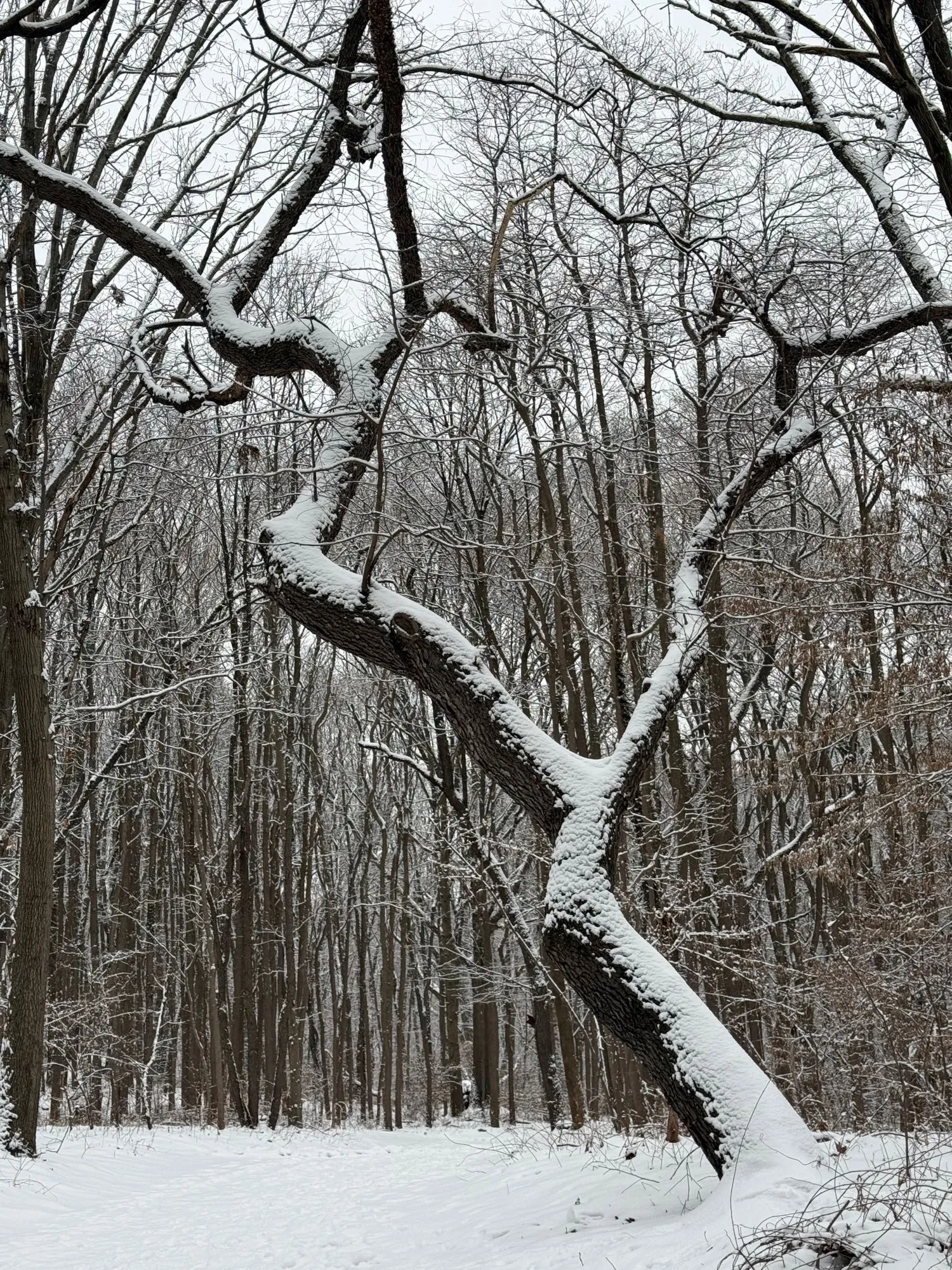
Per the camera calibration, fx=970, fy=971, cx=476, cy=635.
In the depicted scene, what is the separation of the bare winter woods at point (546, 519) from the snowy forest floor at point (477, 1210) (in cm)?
53

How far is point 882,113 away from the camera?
6.34m

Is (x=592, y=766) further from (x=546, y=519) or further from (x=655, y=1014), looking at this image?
(x=546, y=519)

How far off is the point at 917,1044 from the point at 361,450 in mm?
4876

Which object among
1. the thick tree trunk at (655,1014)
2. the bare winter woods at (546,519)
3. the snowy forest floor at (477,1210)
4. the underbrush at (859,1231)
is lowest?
the snowy forest floor at (477,1210)

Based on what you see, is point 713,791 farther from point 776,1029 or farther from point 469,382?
point 469,382

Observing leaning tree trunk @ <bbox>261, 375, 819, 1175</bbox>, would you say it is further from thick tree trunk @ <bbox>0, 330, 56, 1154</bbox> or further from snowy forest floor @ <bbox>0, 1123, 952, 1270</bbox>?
thick tree trunk @ <bbox>0, 330, 56, 1154</bbox>

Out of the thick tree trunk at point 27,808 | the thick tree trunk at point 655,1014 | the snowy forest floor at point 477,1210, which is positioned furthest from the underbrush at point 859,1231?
the thick tree trunk at point 27,808

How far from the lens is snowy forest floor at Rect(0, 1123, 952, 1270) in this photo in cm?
321

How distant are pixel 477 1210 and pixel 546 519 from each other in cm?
675

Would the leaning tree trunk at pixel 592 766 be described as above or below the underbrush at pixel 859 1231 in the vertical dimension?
above

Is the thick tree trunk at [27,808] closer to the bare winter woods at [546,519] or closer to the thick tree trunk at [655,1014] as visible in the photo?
the bare winter woods at [546,519]

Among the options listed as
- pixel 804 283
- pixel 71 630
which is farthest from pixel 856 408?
pixel 71 630

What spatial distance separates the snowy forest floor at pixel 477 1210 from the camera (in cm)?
321

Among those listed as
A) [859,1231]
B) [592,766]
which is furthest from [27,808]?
[859,1231]
